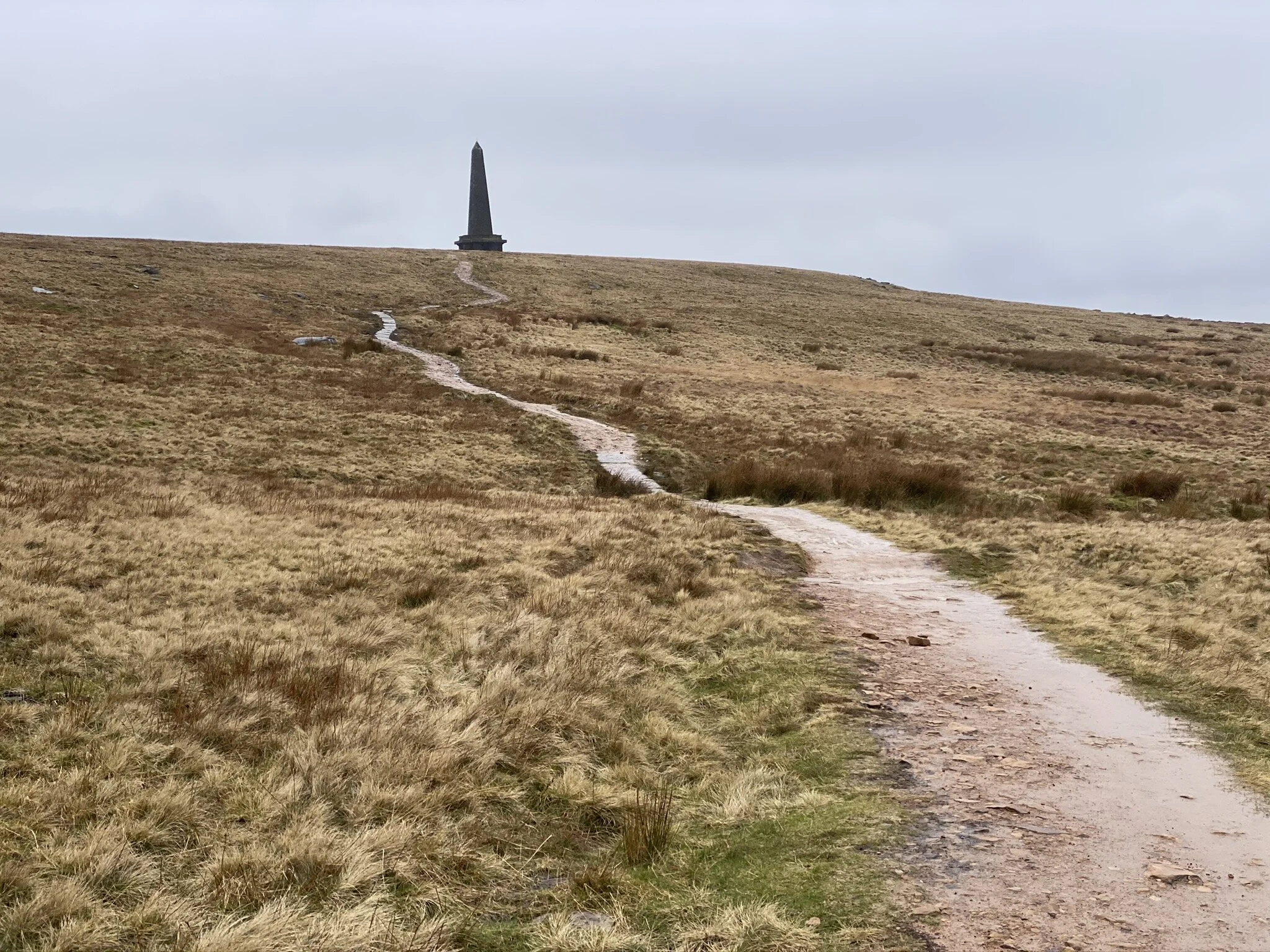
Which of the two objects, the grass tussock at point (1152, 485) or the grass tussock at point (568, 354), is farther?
the grass tussock at point (568, 354)

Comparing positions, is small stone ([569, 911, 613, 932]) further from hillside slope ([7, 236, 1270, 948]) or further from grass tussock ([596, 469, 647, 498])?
grass tussock ([596, 469, 647, 498])

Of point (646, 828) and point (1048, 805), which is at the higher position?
point (1048, 805)

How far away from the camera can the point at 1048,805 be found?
6035mm

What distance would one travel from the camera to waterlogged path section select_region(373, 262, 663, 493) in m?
24.9

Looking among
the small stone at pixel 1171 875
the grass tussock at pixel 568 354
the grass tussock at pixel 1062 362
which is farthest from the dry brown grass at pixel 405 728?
the grass tussock at pixel 1062 362

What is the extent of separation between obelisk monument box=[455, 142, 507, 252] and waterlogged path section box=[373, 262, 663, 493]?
5203cm

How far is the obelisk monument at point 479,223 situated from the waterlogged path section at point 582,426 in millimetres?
52034

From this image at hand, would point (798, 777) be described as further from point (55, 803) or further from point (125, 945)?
point (55, 803)

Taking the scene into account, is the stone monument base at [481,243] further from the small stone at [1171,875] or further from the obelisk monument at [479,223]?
the small stone at [1171,875]

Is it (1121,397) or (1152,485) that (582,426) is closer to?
(1152,485)

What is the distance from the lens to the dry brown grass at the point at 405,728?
15.5ft

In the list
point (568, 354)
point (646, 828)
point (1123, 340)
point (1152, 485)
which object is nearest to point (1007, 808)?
point (646, 828)

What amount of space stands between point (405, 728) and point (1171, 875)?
5368 millimetres

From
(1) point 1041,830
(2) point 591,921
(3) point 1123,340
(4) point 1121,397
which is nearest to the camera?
(2) point 591,921
